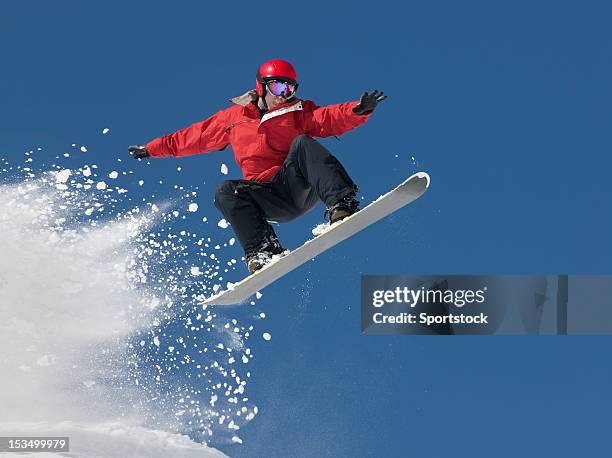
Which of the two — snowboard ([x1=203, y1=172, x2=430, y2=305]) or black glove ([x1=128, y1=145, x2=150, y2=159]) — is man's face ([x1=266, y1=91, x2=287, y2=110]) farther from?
black glove ([x1=128, y1=145, x2=150, y2=159])

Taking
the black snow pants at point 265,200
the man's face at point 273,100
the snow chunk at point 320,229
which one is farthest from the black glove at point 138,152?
the snow chunk at point 320,229

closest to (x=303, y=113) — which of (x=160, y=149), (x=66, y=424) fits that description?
(x=160, y=149)

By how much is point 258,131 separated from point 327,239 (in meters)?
1.32

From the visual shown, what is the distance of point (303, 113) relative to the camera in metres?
9.51

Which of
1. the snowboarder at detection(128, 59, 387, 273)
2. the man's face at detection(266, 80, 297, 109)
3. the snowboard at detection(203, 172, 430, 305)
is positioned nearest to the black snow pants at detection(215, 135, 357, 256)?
the snowboarder at detection(128, 59, 387, 273)

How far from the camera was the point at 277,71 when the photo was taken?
368 inches

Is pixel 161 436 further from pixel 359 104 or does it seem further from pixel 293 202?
pixel 359 104

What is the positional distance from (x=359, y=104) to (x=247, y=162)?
1.52 m

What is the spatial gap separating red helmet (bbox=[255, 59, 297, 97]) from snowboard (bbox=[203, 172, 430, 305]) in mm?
1536

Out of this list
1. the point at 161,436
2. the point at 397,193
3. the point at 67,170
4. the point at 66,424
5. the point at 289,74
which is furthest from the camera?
the point at 161,436

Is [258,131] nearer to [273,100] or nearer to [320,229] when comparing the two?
[273,100]

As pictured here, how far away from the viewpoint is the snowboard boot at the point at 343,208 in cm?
895

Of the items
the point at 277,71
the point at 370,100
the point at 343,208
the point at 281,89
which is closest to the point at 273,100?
the point at 281,89

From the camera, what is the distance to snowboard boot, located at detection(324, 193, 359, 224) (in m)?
8.95
